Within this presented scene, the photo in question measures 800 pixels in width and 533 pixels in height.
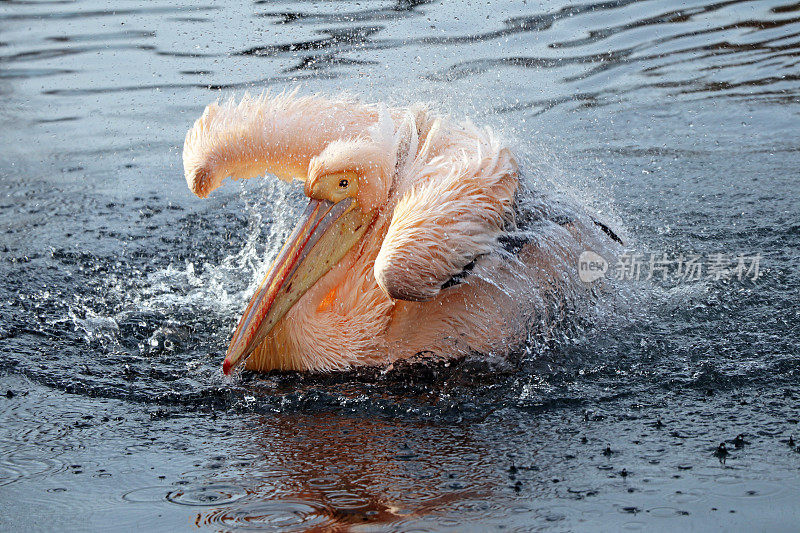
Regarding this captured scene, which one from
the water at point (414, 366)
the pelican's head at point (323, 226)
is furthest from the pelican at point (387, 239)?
the water at point (414, 366)

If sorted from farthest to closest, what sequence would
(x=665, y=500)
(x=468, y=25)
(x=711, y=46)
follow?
(x=468, y=25) < (x=711, y=46) < (x=665, y=500)

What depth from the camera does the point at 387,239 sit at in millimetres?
3176

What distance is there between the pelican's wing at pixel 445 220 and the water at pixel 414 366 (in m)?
0.38

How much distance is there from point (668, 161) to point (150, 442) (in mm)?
3646

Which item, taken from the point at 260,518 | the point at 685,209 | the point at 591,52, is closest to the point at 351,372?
the point at 260,518

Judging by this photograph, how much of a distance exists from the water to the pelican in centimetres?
15

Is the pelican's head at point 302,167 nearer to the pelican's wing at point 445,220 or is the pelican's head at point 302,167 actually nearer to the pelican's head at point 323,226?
the pelican's head at point 323,226

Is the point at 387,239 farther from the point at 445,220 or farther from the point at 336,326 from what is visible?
the point at 336,326

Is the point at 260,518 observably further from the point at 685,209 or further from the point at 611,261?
the point at 685,209

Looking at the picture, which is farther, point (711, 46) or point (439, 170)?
point (711, 46)

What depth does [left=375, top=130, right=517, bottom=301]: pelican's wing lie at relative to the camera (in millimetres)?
3094

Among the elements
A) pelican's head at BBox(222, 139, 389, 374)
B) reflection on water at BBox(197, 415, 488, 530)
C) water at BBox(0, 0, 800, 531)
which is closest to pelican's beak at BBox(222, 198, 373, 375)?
pelican's head at BBox(222, 139, 389, 374)

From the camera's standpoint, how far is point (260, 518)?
251 centimetres

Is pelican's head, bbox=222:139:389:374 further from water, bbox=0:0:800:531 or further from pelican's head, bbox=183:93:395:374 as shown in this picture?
water, bbox=0:0:800:531
